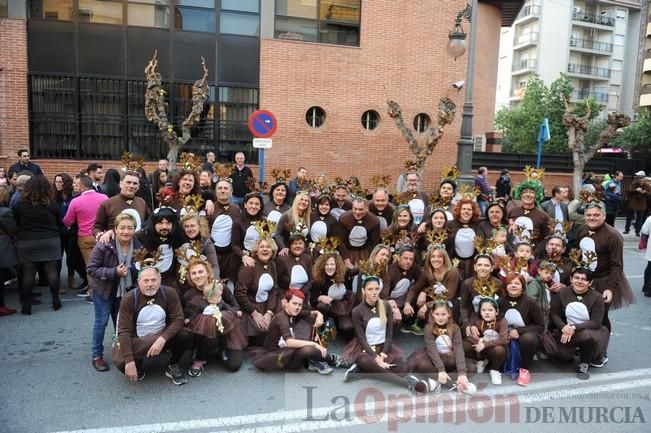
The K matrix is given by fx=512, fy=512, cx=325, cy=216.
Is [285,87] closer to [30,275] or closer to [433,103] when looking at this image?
[433,103]

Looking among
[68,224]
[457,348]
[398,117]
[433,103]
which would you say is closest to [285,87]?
[398,117]

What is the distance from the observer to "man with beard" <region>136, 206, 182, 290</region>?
5236 mm

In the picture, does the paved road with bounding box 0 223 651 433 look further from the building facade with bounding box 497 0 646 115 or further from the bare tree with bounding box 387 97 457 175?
the building facade with bounding box 497 0 646 115

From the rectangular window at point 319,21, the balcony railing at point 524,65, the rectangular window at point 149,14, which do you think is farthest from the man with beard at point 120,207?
the balcony railing at point 524,65

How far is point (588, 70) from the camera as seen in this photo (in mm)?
48688

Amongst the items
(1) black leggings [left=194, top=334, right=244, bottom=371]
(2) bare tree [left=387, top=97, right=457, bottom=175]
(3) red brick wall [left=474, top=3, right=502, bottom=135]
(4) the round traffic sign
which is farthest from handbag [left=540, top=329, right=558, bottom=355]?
(3) red brick wall [left=474, top=3, right=502, bottom=135]

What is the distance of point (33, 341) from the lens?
564cm

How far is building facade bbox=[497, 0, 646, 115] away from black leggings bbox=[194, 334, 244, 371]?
48.9 metres

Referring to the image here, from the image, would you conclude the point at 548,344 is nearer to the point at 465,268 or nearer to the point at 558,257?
the point at 558,257

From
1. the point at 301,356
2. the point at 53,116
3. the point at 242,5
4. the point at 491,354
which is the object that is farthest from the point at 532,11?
the point at 301,356

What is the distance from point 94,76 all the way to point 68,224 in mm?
8387

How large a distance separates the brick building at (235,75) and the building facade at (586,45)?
3653 centimetres

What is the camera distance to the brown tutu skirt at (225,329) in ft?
16.2

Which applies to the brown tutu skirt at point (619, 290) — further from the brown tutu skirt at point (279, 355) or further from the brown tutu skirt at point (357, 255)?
the brown tutu skirt at point (279, 355)
